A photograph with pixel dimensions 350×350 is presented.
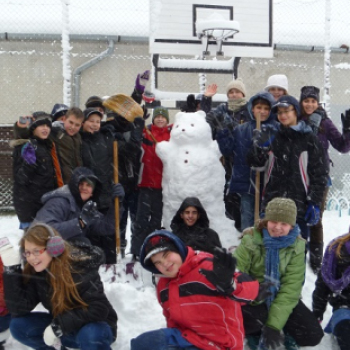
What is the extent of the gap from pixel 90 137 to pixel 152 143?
59 cm

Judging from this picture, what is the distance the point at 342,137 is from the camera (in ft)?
12.9

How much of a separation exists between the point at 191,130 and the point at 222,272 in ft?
6.90

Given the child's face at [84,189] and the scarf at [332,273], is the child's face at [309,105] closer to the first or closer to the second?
the scarf at [332,273]

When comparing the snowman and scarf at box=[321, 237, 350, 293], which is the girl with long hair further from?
the snowman

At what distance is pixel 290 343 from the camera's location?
2887mm

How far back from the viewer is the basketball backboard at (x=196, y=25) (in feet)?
21.9

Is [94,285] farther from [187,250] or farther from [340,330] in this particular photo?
[340,330]

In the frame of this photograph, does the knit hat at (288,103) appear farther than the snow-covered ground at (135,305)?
Yes

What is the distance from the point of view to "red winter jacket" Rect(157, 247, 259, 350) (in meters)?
2.32

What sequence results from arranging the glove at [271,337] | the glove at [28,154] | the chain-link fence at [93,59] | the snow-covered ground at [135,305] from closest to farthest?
1. the glove at [271,337]
2. the snow-covered ground at [135,305]
3. the glove at [28,154]
4. the chain-link fence at [93,59]

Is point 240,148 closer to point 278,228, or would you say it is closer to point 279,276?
point 278,228

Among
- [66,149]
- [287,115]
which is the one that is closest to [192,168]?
[287,115]

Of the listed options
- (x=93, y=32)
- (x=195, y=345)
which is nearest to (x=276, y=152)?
(x=195, y=345)

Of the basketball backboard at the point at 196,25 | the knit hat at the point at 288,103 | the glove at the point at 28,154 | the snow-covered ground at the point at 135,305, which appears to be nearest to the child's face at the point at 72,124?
the glove at the point at 28,154
